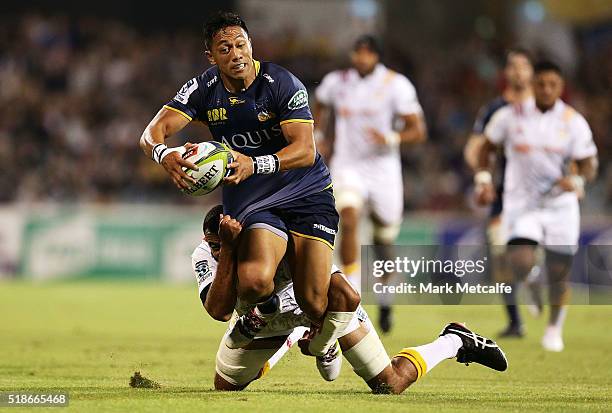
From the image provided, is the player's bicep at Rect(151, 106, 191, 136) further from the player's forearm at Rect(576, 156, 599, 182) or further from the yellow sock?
the player's forearm at Rect(576, 156, 599, 182)

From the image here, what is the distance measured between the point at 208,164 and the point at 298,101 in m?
0.87

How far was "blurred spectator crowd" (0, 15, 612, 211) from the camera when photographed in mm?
22109

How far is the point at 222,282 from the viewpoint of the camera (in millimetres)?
7188

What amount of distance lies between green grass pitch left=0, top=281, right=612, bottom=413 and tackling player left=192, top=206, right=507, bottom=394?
157mm

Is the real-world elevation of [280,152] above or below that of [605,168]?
above

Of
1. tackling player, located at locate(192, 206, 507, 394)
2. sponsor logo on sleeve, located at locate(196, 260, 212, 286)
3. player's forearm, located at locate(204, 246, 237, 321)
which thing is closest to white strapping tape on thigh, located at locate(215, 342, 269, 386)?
tackling player, located at locate(192, 206, 507, 394)

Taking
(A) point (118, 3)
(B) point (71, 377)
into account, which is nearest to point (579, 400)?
(B) point (71, 377)

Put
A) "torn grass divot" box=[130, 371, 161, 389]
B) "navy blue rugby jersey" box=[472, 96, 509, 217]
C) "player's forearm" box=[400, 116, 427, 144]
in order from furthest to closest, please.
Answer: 1. "player's forearm" box=[400, 116, 427, 144]
2. "navy blue rugby jersey" box=[472, 96, 509, 217]
3. "torn grass divot" box=[130, 371, 161, 389]

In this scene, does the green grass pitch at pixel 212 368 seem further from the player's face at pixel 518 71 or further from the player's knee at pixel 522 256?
the player's face at pixel 518 71

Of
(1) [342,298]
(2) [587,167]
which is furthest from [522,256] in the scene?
(1) [342,298]

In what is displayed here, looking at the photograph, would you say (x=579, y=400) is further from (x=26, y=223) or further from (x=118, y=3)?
(x=118, y=3)

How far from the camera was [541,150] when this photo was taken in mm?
11391

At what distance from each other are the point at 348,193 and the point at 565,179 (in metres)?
2.60

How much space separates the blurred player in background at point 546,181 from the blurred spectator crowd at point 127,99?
9.28 metres
